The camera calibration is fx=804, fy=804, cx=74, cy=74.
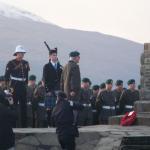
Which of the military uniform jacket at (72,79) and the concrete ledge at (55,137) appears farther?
the military uniform jacket at (72,79)

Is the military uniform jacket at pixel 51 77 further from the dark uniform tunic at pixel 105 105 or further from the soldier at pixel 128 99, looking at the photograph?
the soldier at pixel 128 99

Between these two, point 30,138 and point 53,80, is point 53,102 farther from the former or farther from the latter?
point 30,138

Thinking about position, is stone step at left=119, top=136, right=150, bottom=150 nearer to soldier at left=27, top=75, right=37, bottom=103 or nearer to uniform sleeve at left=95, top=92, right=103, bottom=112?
uniform sleeve at left=95, top=92, right=103, bottom=112

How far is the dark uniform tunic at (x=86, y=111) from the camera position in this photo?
20234mm

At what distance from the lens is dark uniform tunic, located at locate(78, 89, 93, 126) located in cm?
2023

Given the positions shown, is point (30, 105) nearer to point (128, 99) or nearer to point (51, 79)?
point (128, 99)

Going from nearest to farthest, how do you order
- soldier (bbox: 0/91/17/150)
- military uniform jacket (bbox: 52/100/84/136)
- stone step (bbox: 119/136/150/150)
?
1. soldier (bbox: 0/91/17/150)
2. stone step (bbox: 119/136/150/150)
3. military uniform jacket (bbox: 52/100/84/136)

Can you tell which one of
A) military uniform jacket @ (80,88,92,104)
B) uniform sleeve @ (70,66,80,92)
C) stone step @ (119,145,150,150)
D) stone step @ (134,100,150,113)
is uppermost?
uniform sleeve @ (70,66,80,92)

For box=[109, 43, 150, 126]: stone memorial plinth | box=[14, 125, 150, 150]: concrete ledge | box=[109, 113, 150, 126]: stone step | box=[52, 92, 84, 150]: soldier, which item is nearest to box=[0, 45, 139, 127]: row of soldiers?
box=[14, 125, 150, 150]: concrete ledge

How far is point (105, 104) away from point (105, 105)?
1.0 inches

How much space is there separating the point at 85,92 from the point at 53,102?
3.26 m

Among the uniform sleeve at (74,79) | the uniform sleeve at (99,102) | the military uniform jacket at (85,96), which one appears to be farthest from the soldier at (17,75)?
the uniform sleeve at (99,102)

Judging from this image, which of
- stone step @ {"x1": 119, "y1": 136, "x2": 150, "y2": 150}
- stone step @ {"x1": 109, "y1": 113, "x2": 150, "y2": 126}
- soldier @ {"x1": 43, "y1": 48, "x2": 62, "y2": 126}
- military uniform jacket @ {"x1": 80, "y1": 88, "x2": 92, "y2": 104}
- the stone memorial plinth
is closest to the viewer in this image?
stone step @ {"x1": 119, "y1": 136, "x2": 150, "y2": 150}

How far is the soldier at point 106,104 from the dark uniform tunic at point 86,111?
25 centimetres
